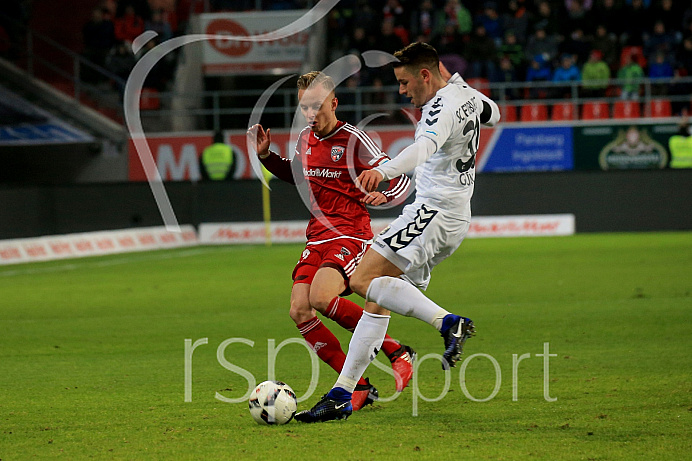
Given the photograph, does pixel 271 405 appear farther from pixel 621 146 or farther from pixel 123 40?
pixel 123 40

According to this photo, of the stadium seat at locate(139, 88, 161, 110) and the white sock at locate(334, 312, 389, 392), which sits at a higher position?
the stadium seat at locate(139, 88, 161, 110)

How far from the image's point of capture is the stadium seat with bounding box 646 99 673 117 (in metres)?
23.4

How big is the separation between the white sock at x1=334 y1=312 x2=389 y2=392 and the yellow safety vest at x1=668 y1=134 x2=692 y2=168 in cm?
1909

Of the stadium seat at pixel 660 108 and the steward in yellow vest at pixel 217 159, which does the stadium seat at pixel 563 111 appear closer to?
the stadium seat at pixel 660 108

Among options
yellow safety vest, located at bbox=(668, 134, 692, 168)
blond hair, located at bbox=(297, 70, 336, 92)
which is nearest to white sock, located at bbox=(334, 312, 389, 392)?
blond hair, located at bbox=(297, 70, 336, 92)

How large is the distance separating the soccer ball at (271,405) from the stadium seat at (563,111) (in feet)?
64.5

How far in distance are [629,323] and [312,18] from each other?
61.3 ft

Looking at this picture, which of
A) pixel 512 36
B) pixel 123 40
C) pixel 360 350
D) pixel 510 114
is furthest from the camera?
pixel 123 40

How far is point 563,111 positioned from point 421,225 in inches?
759

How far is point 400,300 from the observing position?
540 cm

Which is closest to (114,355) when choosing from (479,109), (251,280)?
(479,109)

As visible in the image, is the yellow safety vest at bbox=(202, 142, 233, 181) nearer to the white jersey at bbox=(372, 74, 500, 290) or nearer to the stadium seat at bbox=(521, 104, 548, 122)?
the stadium seat at bbox=(521, 104, 548, 122)

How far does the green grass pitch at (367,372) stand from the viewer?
4.79 meters

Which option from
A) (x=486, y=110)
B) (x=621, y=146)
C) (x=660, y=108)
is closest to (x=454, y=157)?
(x=486, y=110)
